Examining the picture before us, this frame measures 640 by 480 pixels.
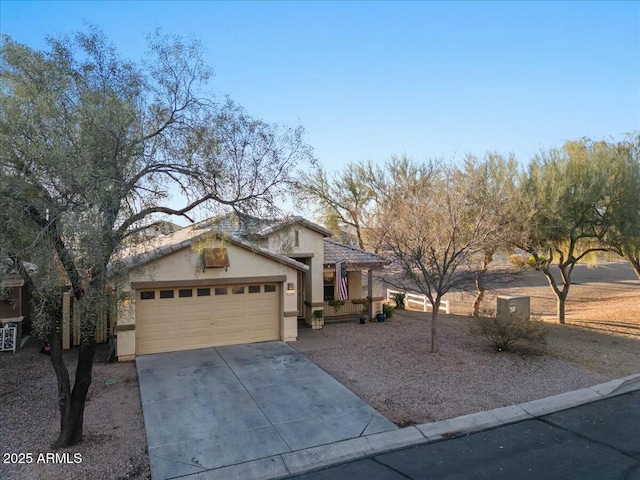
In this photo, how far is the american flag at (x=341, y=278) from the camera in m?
17.3

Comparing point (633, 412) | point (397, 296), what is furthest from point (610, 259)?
point (633, 412)

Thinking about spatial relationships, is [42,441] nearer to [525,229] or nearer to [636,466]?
[636,466]

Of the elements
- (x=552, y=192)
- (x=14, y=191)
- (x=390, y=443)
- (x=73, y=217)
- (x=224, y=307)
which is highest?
(x=552, y=192)

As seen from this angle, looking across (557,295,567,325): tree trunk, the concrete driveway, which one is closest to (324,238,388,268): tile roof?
the concrete driveway

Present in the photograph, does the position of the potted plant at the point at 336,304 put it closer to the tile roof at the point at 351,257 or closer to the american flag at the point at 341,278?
the american flag at the point at 341,278

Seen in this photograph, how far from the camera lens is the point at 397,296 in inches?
895

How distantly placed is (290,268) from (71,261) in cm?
898

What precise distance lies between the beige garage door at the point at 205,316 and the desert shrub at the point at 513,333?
7.08 m

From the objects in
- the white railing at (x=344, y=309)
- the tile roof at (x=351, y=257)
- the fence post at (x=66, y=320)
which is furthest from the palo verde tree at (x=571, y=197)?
the fence post at (x=66, y=320)

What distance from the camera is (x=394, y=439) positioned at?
734 cm

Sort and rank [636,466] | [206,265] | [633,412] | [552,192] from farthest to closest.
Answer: [552,192] < [206,265] < [633,412] < [636,466]

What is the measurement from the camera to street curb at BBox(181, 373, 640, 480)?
6.39m

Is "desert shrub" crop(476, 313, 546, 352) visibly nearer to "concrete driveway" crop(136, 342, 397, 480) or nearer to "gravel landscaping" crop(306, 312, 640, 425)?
"gravel landscaping" crop(306, 312, 640, 425)

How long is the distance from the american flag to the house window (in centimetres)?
129
